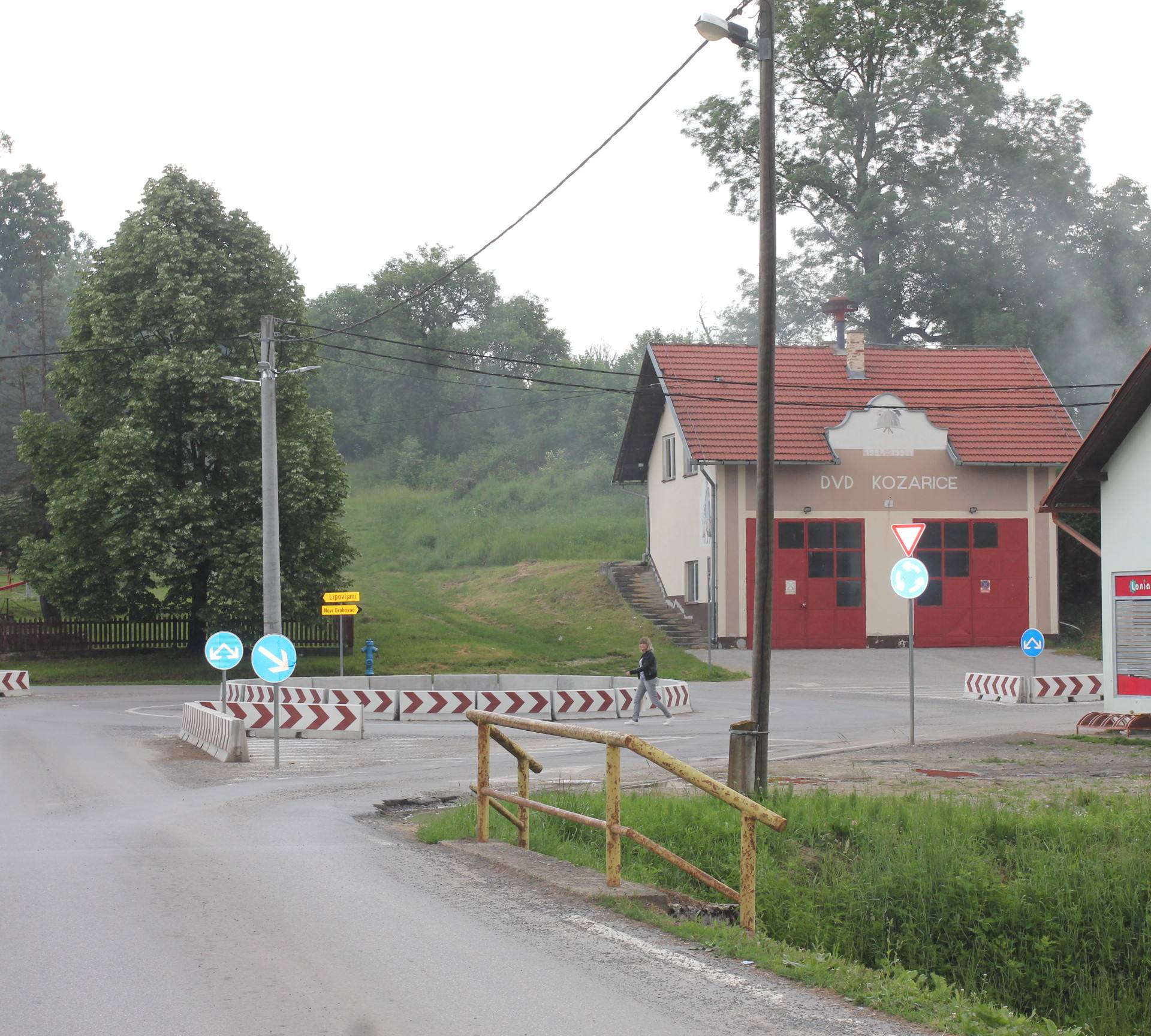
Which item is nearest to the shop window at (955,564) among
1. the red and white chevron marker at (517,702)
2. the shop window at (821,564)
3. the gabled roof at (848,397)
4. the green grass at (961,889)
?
the gabled roof at (848,397)

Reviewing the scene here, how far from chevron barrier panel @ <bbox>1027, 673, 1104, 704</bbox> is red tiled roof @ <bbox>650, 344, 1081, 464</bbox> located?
1309 centimetres

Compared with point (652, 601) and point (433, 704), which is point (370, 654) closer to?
point (433, 704)

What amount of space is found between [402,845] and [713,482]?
30.0 metres

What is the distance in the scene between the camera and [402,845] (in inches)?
429

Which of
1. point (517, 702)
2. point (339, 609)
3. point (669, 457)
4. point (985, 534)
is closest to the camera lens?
point (517, 702)

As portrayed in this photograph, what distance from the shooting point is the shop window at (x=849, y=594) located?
1607 inches

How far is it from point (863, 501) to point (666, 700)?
16391 mm

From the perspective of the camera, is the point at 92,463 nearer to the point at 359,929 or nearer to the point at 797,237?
the point at 359,929

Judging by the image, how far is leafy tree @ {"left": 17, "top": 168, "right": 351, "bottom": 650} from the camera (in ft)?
114

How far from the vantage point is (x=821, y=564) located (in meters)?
40.8

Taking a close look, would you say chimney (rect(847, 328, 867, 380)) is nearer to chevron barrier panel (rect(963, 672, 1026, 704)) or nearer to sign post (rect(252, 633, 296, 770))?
chevron barrier panel (rect(963, 672, 1026, 704))

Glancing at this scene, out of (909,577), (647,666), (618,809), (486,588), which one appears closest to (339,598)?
(647,666)

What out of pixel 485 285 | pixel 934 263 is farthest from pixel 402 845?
pixel 485 285

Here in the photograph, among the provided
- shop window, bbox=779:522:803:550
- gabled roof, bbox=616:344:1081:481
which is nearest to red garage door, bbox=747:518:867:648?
shop window, bbox=779:522:803:550
